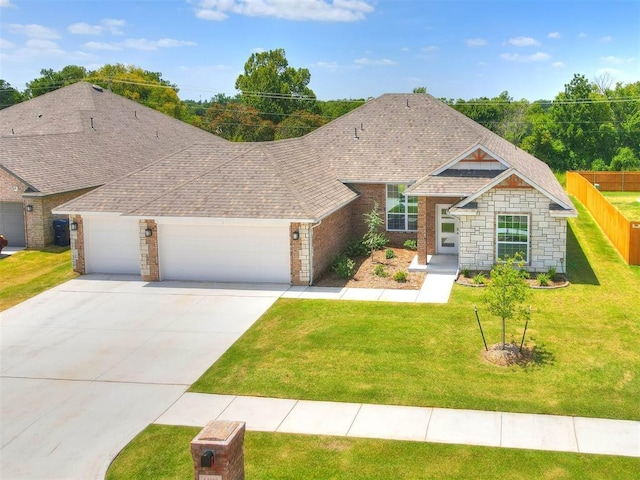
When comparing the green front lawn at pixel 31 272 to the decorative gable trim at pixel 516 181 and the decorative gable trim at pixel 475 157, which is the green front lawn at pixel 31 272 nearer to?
the decorative gable trim at pixel 475 157

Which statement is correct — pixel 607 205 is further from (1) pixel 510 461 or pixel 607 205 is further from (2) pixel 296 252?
(1) pixel 510 461

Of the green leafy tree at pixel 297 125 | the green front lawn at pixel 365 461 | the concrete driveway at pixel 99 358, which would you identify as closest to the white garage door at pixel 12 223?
the concrete driveway at pixel 99 358

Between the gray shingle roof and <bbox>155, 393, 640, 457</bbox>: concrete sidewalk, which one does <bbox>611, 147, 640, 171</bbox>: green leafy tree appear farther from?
<bbox>155, 393, 640, 457</bbox>: concrete sidewalk

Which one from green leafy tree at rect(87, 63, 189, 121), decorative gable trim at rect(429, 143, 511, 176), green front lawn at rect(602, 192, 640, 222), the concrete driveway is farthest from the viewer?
green leafy tree at rect(87, 63, 189, 121)

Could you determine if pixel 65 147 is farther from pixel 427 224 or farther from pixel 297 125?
pixel 297 125

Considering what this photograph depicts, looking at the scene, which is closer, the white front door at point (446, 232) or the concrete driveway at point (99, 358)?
the concrete driveway at point (99, 358)

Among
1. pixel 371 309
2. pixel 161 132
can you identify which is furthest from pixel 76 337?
pixel 161 132

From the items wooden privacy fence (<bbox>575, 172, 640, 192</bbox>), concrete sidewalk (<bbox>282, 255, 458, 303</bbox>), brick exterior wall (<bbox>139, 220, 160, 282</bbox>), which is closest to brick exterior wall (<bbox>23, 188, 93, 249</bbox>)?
brick exterior wall (<bbox>139, 220, 160, 282</bbox>)

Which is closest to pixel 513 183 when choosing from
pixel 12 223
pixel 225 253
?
pixel 225 253
